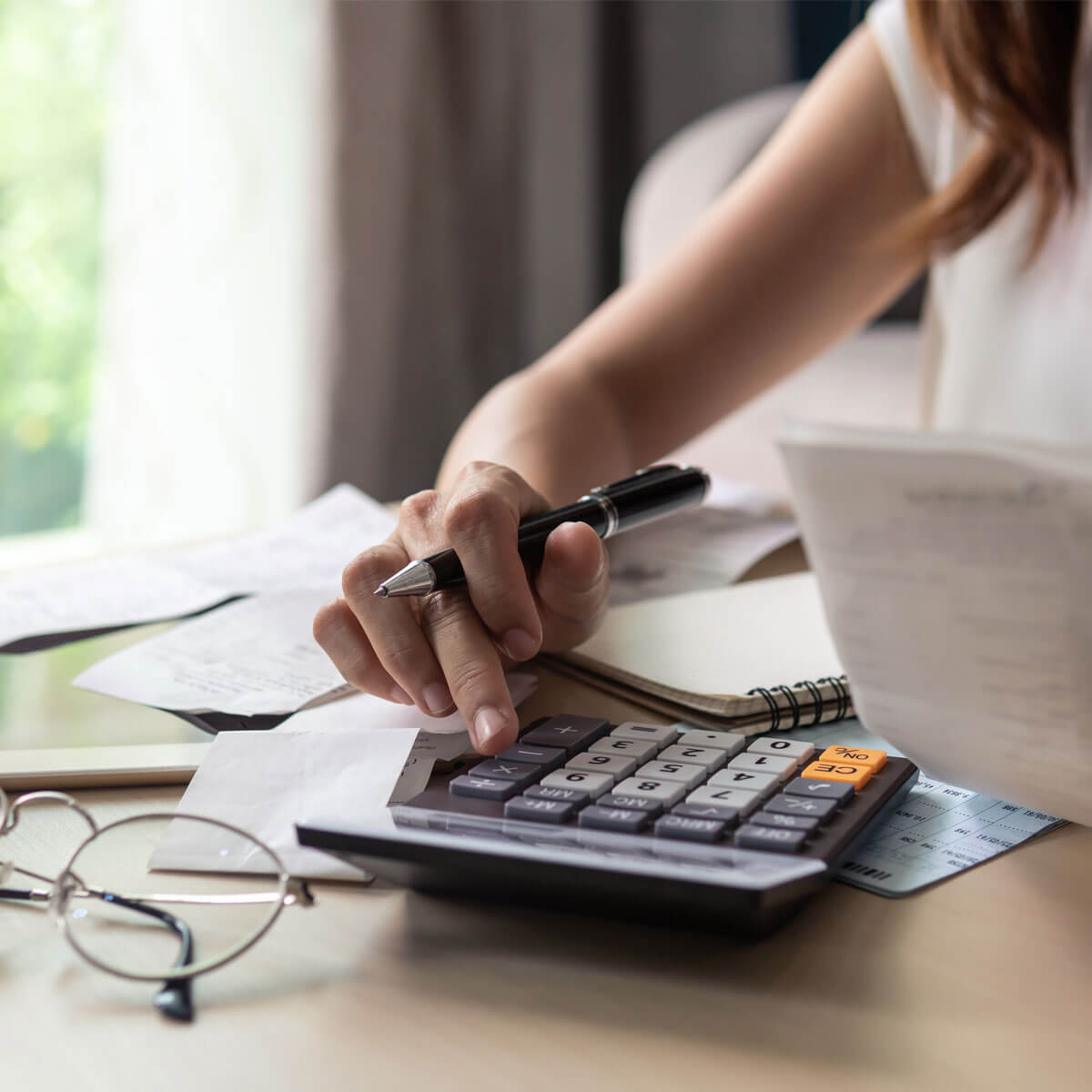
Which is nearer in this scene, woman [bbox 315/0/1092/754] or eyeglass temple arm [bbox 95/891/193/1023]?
eyeglass temple arm [bbox 95/891/193/1023]

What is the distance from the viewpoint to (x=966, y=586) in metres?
0.30

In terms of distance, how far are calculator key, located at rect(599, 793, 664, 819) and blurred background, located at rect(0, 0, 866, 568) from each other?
4.88 feet

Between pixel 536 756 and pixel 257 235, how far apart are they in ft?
4.90

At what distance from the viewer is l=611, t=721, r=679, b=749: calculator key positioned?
0.40 m

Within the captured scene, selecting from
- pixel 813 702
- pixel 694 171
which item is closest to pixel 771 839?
pixel 813 702

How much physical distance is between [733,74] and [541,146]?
0.51m

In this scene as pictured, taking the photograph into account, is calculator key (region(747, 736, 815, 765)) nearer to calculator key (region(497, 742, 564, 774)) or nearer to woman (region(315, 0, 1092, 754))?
calculator key (region(497, 742, 564, 774))

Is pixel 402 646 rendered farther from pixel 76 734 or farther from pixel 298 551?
pixel 298 551

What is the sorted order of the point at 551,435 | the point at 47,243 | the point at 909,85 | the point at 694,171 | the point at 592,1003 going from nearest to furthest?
the point at 592,1003 < the point at 551,435 < the point at 909,85 < the point at 694,171 < the point at 47,243

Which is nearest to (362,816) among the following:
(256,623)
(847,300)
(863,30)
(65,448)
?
(256,623)

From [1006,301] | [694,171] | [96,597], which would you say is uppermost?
[694,171]

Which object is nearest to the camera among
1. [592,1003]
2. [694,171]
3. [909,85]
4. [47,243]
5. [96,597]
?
[592,1003]

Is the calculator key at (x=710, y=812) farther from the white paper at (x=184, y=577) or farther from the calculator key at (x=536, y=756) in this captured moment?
the white paper at (x=184, y=577)

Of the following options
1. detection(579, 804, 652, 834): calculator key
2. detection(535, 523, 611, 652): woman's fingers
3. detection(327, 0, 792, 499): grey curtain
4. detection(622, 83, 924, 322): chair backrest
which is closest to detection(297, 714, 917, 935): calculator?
detection(579, 804, 652, 834): calculator key
